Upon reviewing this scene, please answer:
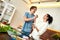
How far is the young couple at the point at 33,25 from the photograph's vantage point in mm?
2037

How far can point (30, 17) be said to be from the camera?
2104mm

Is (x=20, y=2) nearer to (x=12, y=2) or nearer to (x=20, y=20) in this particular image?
(x=12, y=2)

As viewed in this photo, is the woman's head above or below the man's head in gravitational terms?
below

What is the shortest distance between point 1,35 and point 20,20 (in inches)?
13.0

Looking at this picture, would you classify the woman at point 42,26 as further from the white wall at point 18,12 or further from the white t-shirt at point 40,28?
the white wall at point 18,12

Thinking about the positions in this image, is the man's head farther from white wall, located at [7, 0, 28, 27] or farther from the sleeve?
the sleeve

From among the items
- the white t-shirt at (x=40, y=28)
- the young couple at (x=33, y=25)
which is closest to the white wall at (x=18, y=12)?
the young couple at (x=33, y=25)

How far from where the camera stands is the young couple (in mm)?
2037

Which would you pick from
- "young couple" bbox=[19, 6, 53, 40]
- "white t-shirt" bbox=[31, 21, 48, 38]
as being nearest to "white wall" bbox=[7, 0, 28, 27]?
"young couple" bbox=[19, 6, 53, 40]

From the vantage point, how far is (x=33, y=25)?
6.88ft

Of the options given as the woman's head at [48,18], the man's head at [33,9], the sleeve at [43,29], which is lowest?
the sleeve at [43,29]

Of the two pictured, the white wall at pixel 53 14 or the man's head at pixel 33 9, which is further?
the man's head at pixel 33 9

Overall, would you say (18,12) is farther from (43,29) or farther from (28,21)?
(43,29)

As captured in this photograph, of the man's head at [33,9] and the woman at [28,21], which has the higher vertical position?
the man's head at [33,9]
